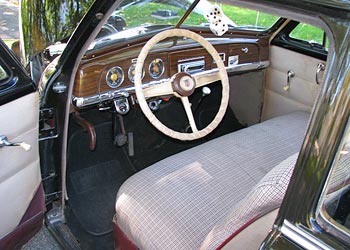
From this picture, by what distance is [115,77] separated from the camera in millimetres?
2014

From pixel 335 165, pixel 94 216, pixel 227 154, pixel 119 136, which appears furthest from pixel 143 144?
pixel 335 165

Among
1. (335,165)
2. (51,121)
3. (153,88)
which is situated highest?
(335,165)

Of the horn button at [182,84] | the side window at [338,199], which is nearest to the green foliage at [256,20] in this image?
the horn button at [182,84]

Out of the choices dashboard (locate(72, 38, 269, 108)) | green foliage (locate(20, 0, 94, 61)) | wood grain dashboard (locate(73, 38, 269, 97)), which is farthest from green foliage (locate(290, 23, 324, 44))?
green foliage (locate(20, 0, 94, 61))

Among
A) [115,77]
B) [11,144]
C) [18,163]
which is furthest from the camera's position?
[115,77]

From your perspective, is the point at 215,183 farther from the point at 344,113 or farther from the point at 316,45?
the point at 316,45

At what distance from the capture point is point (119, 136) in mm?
2451

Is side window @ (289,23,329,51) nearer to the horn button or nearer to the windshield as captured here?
the windshield

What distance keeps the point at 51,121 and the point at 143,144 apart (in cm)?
88

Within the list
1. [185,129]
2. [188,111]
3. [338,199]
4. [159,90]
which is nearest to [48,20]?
[159,90]

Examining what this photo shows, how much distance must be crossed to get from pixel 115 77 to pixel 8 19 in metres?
2.32

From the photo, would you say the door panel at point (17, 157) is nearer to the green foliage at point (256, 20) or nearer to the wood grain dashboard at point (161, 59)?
the wood grain dashboard at point (161, 59)

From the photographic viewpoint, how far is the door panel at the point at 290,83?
2537 mm

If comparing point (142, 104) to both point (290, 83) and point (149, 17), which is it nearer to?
point (149, 17)
